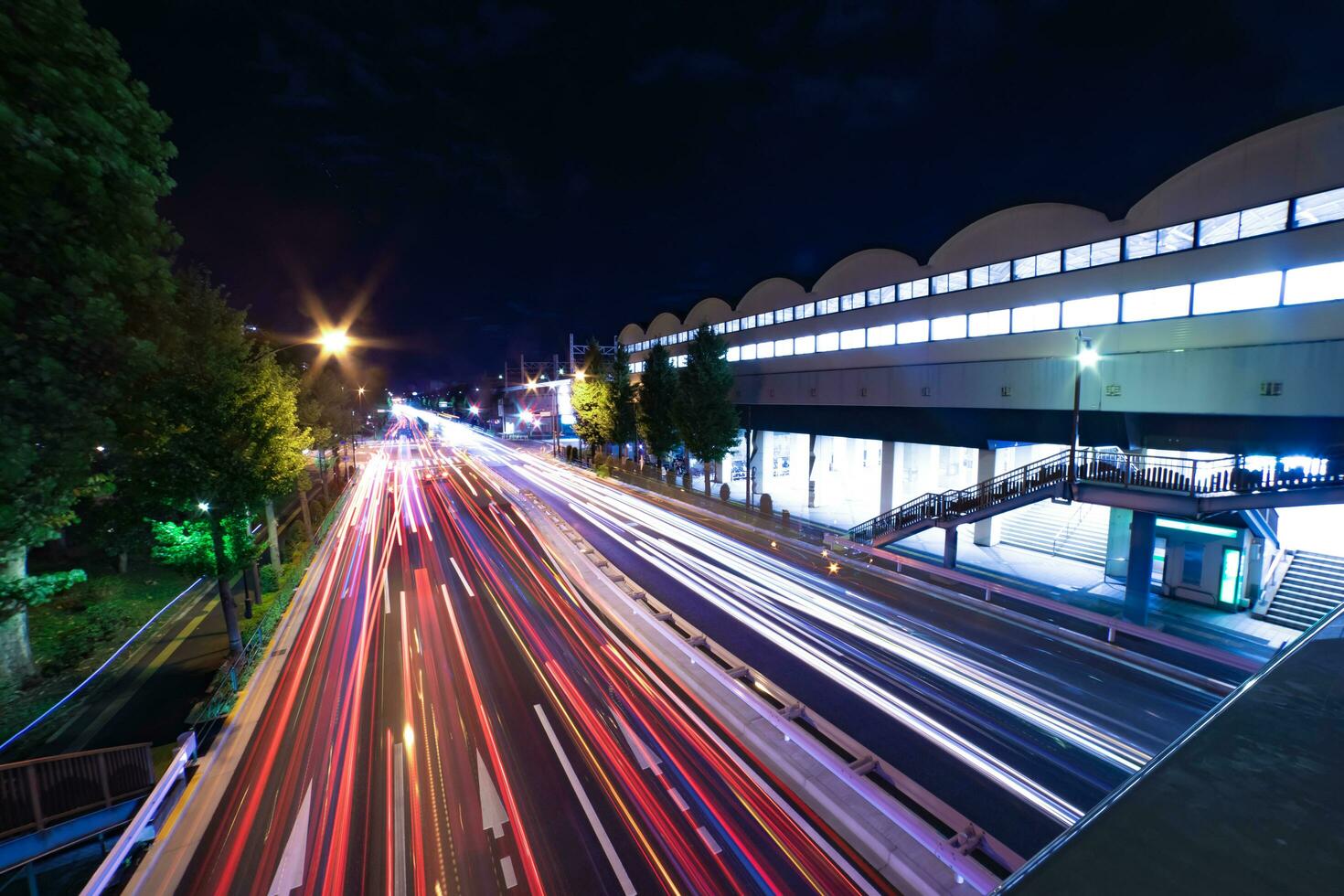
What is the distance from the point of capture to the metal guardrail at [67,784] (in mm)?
7781

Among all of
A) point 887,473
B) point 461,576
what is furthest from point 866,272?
point 461,576

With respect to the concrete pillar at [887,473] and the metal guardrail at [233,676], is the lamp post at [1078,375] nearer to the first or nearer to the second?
the concrete pillar at [887,473]

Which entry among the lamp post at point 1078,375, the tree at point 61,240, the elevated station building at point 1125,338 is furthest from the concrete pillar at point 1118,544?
the tree at point 61,240

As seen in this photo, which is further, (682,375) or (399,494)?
(399,494)

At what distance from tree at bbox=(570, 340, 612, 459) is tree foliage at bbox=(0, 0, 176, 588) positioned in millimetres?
34299

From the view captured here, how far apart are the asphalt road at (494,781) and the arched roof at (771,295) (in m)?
23.3

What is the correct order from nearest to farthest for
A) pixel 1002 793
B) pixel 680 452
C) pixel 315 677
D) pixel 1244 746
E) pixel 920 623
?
pixel 1244 746 < pixel 1002 793 < pixel 315 677 < pixel 920 623 < pixel 680 452

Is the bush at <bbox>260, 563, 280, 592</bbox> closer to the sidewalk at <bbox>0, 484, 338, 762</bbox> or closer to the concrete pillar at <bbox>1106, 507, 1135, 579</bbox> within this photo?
the sidewalk at <bbox>0, 484, 338, 762</bbox>

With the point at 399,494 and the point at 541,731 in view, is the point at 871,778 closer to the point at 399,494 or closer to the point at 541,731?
the point at 541,731

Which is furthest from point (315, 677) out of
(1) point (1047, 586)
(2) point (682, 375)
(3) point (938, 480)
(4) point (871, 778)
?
(3) point (938, 480)

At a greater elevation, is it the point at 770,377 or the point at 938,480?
the point at 770,377

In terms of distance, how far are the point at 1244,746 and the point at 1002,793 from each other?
25.7 feet

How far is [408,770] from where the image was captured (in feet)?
29.1

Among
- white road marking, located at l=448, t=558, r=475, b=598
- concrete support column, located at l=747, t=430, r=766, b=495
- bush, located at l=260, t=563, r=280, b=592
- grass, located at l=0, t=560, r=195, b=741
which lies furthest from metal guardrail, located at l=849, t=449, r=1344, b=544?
grass, located at l=0, t=560, r=195, b=741
